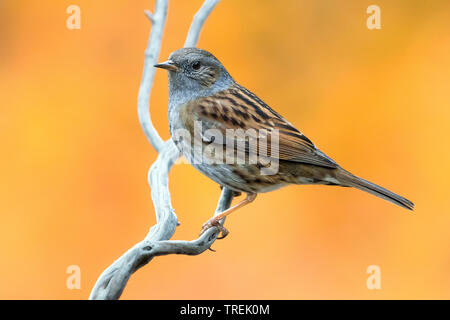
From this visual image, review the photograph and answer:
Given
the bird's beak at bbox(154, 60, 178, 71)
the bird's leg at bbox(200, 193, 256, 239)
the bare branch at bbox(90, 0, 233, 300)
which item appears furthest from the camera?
the bird's beak at bbox(154, 60, 178, 71)

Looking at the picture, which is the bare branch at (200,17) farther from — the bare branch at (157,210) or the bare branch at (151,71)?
the bare branch at (151,71)

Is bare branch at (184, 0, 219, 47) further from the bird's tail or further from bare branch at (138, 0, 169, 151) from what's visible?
the bird's tail

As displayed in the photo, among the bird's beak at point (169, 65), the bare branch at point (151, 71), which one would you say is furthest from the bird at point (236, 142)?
the bare branch at point (151, 71)

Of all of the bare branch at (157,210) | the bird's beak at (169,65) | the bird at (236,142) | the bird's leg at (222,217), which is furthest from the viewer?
the bird's beak at (169,65)

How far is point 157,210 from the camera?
2.36m

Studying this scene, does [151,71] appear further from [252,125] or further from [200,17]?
[252,125]

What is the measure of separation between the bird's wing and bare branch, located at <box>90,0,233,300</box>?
0.27 metres

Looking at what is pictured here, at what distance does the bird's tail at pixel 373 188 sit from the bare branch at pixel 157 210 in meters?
0.68

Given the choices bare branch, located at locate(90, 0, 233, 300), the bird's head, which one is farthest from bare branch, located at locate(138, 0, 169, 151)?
the bird's head

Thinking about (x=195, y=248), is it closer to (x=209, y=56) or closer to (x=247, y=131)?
(x=247, y=131)

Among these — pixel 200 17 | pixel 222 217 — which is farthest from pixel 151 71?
pixel 222 217

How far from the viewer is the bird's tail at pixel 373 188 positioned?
282cm

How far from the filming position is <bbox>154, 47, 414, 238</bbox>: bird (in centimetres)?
291

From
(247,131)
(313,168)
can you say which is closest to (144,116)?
(247,131)
